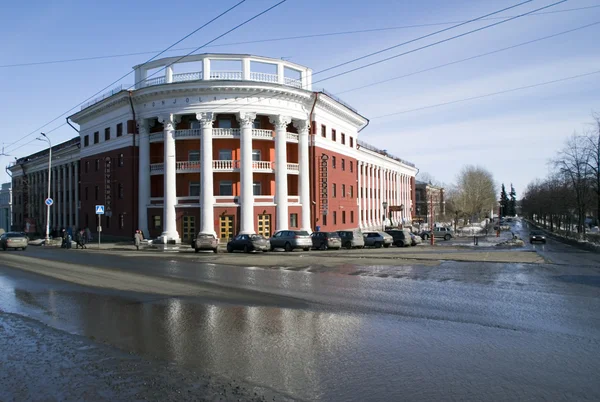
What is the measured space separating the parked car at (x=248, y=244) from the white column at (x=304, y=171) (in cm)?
1181

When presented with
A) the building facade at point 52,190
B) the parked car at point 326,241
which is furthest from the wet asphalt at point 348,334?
the building facade at point 52,190

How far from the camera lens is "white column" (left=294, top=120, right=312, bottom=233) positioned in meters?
44.4

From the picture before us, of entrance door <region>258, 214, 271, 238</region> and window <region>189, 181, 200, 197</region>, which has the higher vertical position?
window <region>189, 181, 200, 197</region>

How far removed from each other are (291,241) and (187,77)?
56.7 feet

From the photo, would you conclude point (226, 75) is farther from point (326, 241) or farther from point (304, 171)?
point (326, 241)

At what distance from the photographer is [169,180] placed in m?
41.2

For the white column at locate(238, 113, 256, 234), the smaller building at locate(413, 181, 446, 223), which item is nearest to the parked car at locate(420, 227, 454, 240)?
the white column at locate(238, 113, 256, 234)

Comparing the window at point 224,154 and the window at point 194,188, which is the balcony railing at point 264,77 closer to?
the window at point 224,154

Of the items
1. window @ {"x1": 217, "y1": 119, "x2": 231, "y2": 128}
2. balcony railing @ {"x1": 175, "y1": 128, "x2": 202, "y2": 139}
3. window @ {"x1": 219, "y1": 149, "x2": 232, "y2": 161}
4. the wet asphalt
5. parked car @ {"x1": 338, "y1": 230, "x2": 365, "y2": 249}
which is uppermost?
window @ {"x1": 217, "y1": 119, "x2": 231, "y2": 128}

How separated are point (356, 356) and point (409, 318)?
300cm

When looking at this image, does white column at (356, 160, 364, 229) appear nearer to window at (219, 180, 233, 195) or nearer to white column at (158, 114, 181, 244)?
window at (219, 180, 233, 195)

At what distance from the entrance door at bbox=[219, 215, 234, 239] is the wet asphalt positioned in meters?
25.6

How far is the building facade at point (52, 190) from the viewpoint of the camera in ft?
204

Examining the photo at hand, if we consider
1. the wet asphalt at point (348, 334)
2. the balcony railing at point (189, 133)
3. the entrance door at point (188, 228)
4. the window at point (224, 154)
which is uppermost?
the balcony railing at point (189, 133)
